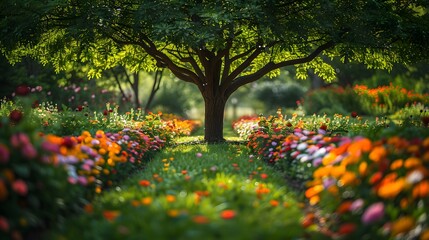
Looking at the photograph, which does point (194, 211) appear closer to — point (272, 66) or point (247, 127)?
point (272, 66)

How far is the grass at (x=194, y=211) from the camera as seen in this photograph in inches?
127

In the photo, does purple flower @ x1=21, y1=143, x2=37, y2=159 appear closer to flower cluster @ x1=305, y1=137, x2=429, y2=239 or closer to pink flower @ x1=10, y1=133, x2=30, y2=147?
pink flower @ x1=10, y1=133, x2=30, y2=147

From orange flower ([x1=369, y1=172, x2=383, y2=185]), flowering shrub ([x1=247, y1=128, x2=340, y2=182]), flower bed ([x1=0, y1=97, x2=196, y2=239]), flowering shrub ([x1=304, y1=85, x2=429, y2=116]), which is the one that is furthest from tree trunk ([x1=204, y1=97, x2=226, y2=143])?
orange flower ([x1=369, y1=172, x2=383, y2=185])

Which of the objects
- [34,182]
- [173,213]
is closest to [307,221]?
[173,213]

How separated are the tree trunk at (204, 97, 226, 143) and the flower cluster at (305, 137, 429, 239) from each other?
7407 mm

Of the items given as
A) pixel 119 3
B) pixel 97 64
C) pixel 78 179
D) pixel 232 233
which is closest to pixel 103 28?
pixel 119 3

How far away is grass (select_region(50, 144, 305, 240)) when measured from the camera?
322 centimetres

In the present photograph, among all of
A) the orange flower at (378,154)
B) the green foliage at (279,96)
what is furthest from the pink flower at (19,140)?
the green foliage at (279,96)

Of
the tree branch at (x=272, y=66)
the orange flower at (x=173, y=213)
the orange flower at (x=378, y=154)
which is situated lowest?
the orange flower at (x=173, y=213)

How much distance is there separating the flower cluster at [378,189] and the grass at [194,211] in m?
0.42

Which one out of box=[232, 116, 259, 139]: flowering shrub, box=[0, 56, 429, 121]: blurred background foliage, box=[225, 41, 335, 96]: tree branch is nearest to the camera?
box=[225, 41, 335, 96]: tree branch

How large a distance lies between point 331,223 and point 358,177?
1.58 ft

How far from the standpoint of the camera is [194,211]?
3.68m

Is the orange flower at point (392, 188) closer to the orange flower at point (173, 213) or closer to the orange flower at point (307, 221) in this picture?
the orange flower at point (307, 221)
